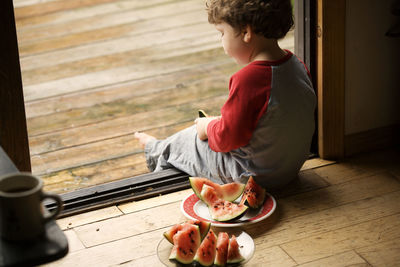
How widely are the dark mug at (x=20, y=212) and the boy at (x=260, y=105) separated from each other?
1.24 m

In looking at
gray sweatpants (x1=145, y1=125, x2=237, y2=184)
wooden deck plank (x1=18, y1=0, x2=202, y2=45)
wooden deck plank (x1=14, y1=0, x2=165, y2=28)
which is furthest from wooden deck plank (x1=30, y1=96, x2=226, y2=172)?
Answer: wooden deck plank (x1=14, y1=0, x2=165, y2=28)

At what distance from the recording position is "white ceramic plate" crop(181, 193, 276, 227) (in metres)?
2.46

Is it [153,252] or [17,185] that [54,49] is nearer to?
[153,252]

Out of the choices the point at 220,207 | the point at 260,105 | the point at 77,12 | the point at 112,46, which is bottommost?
the point at 220,207

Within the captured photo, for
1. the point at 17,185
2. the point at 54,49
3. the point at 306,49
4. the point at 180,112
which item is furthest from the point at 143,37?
the point at 17,185

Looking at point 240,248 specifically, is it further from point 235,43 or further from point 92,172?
point 92,172

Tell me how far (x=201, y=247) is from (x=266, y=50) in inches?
33.0

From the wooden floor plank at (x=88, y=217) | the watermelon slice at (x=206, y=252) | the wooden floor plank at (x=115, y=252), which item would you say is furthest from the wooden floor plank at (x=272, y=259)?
the wooden floor plank at (x=88, y=217)

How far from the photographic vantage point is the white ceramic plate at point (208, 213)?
2.46 metres

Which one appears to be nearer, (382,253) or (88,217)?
(382,253)

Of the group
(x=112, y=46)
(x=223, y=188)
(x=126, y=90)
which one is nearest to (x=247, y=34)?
(x=223, y=188)

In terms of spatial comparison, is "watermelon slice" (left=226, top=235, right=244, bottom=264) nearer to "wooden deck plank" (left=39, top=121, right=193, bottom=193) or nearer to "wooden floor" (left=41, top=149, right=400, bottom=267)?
"wooden floor" (left=41, top=149, right=400, bottom=267)

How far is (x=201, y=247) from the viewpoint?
2.24 meters

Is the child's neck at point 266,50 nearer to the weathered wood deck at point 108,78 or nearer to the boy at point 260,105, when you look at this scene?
the boy at point 260,105
